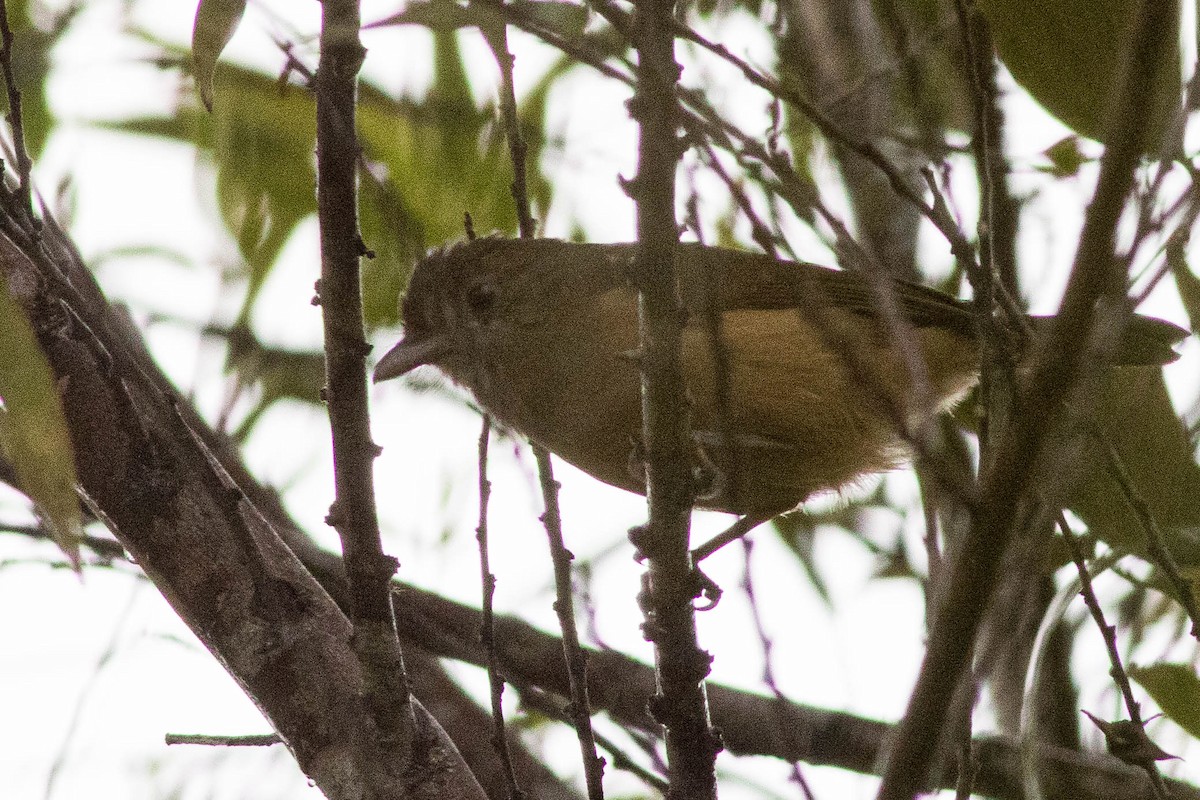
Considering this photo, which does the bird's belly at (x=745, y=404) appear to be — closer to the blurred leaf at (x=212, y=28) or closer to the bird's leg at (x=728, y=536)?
the bird's leg at (x=728, y=536)

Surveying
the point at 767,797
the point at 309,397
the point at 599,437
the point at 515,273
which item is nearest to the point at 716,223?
the point at 515,273

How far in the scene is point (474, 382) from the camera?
14.7 ft

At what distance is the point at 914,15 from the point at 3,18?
306 centimetres

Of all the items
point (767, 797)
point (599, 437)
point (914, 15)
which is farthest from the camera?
point (914, 15)

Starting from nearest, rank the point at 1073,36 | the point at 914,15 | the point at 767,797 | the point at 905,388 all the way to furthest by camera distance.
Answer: the point at 1073,36 → the point at 767,797 → the point at 905,388 → the point at 914,15

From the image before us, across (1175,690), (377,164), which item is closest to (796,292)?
(377,164)

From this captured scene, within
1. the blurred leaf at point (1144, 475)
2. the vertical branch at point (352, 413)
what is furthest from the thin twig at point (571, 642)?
the blurred leaf at point (1144, 475)

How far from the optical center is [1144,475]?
3.33 m

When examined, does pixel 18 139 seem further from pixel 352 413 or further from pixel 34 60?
pixel 34 60

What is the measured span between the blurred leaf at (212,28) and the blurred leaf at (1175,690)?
2.18m

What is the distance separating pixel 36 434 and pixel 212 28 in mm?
789

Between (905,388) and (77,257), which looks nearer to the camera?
(77,257)

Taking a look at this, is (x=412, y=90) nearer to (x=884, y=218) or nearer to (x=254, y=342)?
(x=254, y=342)

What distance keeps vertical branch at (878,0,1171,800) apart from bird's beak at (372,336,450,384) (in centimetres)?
281
